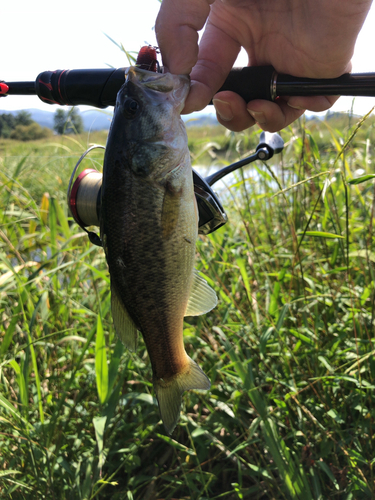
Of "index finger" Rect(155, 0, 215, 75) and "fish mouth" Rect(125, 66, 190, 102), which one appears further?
"index finger" Rect(155, 0, 215, 75)

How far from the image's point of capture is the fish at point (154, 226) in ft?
4.20

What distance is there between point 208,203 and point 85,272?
192cm

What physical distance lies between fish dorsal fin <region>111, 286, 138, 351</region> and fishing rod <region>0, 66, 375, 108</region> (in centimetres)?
94

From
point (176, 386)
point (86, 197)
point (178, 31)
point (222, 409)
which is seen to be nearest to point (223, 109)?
point (178, 31)

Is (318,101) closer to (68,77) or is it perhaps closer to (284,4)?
(284,4)

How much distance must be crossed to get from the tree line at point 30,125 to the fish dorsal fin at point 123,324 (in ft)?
6.05

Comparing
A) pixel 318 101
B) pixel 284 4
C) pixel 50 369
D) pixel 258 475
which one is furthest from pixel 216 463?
pixel 284 4

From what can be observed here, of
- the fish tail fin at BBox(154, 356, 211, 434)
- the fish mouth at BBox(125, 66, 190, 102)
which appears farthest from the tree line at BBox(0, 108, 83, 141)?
the fish tail fin at BBox(154, 356, 211, 434)

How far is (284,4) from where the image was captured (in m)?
2.13

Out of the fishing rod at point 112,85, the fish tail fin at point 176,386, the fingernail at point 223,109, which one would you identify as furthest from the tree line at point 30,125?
the fish tail fin at point 176,386

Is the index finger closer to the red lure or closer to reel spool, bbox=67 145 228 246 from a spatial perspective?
the red lure

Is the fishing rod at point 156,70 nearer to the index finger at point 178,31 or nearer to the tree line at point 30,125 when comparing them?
the index finger at point 178,31

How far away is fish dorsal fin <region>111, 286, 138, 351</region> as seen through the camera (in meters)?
1.32

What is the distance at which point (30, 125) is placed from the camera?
11.1 meters
